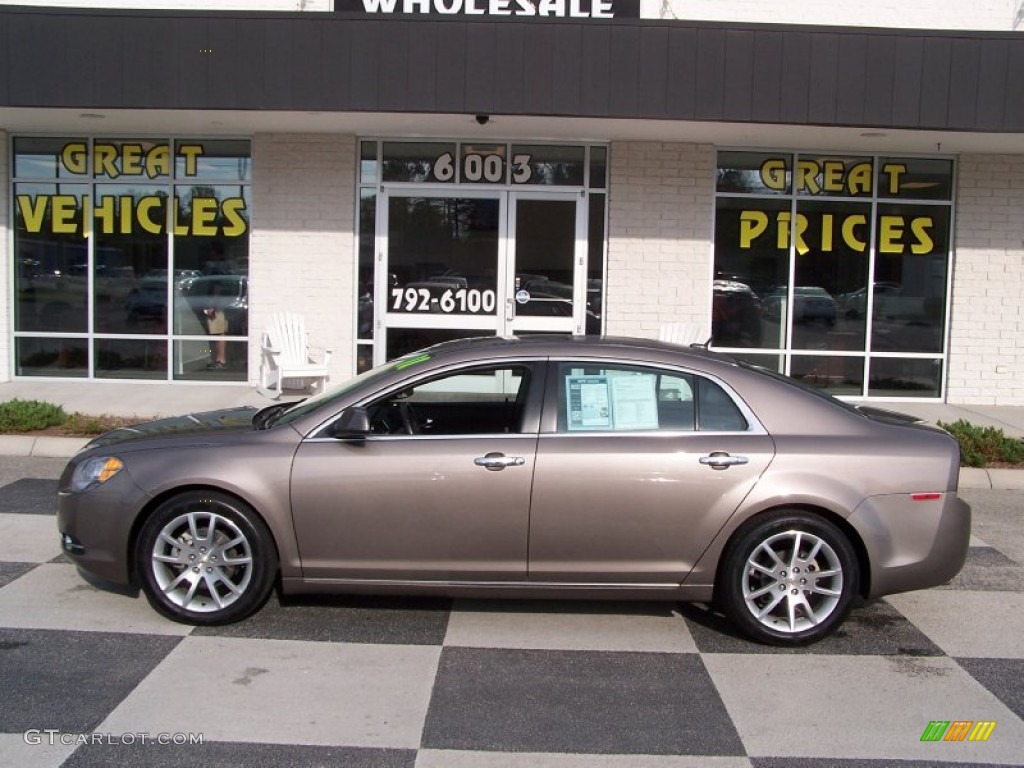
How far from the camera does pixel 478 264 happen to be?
1280 cm

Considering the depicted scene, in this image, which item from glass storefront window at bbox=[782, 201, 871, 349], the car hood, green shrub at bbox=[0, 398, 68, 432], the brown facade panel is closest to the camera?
the car hood

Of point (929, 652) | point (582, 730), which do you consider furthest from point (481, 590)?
point (929, 652)

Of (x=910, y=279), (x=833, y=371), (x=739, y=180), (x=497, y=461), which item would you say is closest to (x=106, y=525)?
(x=497, y=461)

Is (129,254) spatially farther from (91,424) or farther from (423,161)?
(423,161)

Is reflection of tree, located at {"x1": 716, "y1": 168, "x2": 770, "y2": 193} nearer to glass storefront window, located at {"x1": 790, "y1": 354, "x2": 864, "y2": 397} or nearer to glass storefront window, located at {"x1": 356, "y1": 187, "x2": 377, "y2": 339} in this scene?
glass storefront window, located at {"x1": 790, "y1": 354, "x2": 864, "y2": 397}

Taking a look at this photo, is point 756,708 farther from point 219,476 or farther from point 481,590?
point 219,476

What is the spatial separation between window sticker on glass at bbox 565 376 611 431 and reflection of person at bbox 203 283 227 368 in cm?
898

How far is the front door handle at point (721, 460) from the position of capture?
16.5 feet

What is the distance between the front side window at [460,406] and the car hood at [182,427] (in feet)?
2.70

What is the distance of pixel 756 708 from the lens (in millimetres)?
4422

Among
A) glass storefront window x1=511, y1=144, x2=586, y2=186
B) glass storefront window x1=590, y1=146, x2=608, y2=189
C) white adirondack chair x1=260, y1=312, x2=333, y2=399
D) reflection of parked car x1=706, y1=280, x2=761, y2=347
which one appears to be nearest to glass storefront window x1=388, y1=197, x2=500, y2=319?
glass storefront window x1=511, y1=144, x2=586, y2=186

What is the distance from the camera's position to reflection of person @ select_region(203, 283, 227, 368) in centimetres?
1324

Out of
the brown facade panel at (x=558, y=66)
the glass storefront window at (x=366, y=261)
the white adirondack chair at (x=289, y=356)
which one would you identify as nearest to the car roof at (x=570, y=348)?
the brown facade panel at (x=558, y=66)

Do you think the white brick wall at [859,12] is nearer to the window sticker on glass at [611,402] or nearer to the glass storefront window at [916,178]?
the glass storefront window at [916,178]
